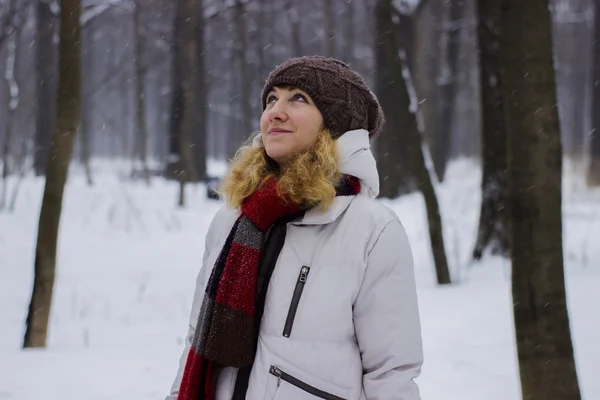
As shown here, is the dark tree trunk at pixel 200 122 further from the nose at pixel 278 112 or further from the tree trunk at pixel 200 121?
the nose at pixel 278 112

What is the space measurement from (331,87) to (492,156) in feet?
19.9

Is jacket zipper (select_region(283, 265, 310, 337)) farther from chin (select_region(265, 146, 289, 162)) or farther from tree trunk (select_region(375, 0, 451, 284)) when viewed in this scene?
tree trunk (select_region(375, 0, 451, 284))

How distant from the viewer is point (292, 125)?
6.41 ft

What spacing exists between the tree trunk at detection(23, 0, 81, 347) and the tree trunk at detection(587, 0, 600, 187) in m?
12.9

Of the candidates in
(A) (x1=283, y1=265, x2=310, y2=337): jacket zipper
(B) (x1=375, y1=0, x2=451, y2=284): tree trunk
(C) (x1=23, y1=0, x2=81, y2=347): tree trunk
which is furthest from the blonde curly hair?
(B) (x1=375, y1=0, x2=451, y2=284): tree trunk

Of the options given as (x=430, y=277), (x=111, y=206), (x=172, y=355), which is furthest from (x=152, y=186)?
(x=172, y=355)

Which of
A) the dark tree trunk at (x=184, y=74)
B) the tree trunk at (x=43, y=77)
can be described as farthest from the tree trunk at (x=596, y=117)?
the tree trunk at (x=43, y=77)

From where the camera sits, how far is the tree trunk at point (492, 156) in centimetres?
751

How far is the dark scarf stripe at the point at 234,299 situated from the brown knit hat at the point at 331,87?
0.17m

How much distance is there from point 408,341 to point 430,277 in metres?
5.76

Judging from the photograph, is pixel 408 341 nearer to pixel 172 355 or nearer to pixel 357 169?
pixel 357 169

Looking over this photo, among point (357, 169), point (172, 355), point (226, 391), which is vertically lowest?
point (172, 355)

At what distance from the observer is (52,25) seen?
1688 cm

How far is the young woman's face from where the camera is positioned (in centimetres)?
195
